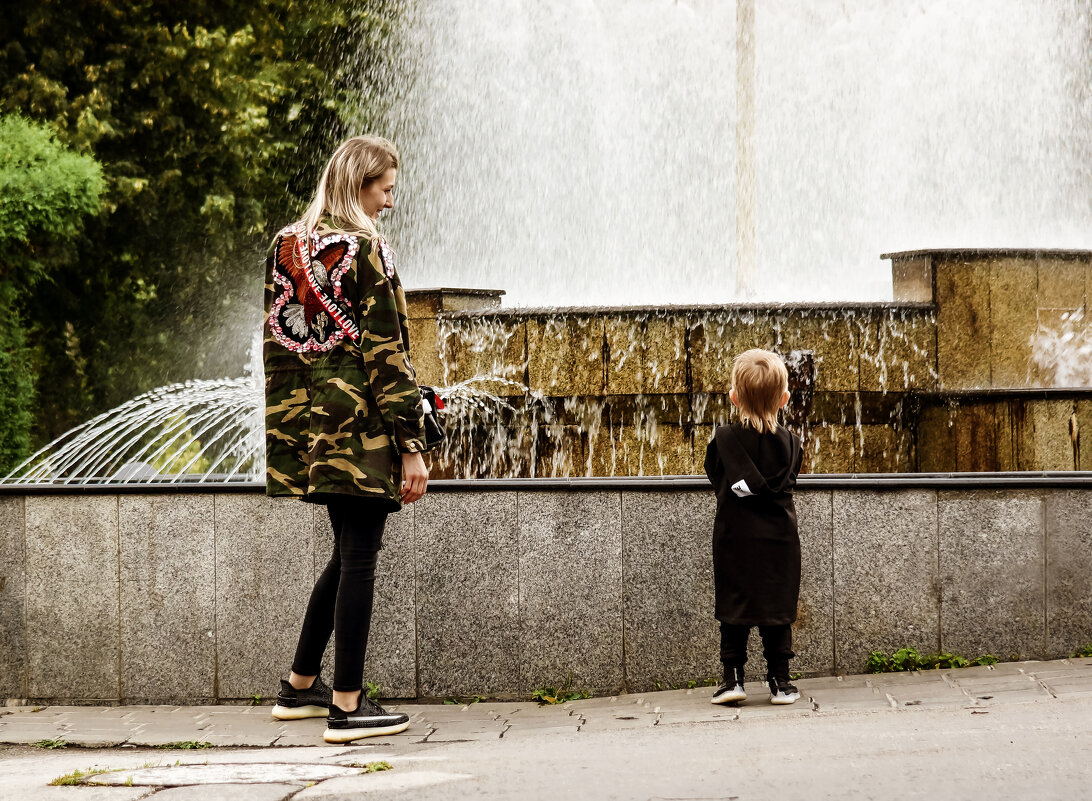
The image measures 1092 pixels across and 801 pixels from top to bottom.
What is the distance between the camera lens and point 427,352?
9.10 metres

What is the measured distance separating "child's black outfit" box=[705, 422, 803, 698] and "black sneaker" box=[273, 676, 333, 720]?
4.85 feet

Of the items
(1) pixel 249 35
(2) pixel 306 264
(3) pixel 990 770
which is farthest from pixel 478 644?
(1) pixel 249 35

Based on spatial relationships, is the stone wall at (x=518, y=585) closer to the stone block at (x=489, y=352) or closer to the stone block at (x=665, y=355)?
the stone block at (x=665, y=355)

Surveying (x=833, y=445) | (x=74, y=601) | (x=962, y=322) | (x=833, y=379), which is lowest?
(x=74, y=601)

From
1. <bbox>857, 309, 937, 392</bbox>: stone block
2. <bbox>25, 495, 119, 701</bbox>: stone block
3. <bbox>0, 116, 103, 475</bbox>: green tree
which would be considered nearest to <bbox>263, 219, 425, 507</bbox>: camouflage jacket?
<bbox>25, 495, 119, 701</bbox>: stone block

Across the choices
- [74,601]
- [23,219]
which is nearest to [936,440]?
[74,601]

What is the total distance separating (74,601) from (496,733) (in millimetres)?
2020

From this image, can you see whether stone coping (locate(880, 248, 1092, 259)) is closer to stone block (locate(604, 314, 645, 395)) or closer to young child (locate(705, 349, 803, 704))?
stone block (locate(604, 314, 645, 395))

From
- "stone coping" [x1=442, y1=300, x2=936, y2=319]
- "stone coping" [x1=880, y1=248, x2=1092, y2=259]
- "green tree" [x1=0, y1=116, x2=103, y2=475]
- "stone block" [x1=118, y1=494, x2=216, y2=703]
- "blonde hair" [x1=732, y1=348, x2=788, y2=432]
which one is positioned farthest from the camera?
"green tree" [x1=0, y1=116, x2=103, y2=475]

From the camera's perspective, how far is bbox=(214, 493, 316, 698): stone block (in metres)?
5.25

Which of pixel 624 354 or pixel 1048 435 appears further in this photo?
pixel 624 354

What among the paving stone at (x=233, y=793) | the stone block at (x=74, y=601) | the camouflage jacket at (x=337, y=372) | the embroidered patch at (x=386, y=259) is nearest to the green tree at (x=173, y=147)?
the stone block at (x=74, y=601)

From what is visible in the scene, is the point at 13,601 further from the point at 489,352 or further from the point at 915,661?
the point at 489,352

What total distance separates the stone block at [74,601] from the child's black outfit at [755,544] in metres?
2.53
